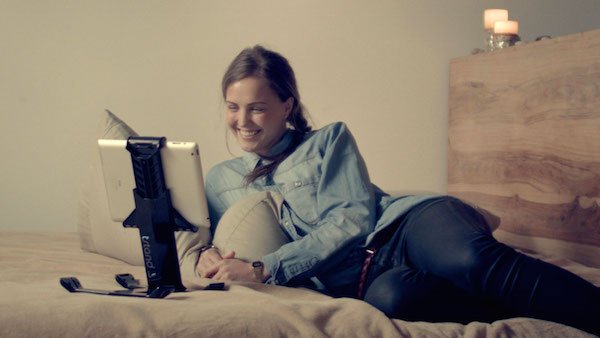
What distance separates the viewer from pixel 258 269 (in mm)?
1505

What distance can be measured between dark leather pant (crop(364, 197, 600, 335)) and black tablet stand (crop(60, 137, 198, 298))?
37cm

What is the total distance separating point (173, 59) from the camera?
2570 millimetres

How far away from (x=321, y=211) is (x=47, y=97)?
1316mm

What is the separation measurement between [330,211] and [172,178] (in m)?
0.46

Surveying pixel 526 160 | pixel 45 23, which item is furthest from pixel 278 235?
pixel 45 23

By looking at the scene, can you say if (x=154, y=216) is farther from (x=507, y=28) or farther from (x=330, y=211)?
(x=507, y=28)

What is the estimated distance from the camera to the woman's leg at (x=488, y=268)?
1183mm

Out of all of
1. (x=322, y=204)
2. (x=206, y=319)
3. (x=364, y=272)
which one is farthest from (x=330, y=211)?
(x=206, y=319)

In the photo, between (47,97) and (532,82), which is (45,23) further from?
(532,82)

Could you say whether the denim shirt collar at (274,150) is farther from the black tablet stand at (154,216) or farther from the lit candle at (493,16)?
the lit candle at (493,16)

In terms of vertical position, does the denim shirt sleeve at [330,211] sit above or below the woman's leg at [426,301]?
above

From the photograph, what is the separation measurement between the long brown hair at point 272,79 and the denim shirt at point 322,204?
0.07 ft

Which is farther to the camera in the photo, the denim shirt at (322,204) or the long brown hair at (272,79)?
the long brown hair at (272,79)

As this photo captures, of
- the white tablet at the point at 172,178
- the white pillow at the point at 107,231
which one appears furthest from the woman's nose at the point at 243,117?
the white tablet at the point at 172,178
